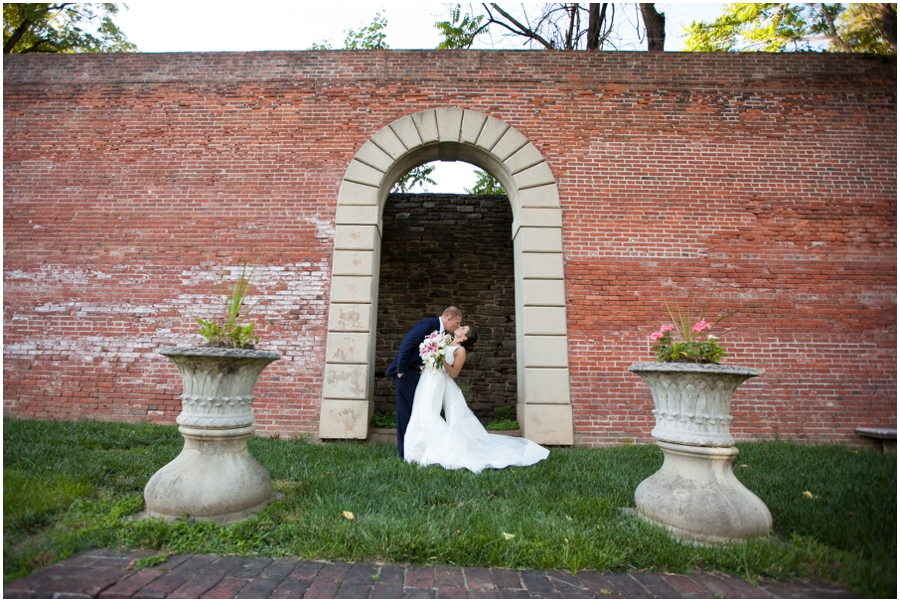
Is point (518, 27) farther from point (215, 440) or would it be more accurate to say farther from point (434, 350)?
point (215, 440)

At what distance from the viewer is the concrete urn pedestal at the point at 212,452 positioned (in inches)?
124

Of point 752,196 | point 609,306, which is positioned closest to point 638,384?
point 609,306

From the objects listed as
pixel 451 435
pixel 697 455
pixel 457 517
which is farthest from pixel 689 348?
pixel 451 435

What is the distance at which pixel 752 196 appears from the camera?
700 centimetres

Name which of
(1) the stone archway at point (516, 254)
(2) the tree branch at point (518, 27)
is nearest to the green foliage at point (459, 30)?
(2) the tree branch at point (518, 27)

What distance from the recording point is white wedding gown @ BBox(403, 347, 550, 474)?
505 cm

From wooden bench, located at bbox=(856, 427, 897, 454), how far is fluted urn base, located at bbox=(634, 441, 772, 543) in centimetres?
443

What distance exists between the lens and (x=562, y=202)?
7000 mm

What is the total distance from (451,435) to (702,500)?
276 cm

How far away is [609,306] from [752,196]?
108 inches

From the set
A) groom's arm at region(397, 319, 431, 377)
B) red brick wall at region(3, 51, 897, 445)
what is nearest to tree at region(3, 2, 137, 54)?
red brick wall at region(3, 51, 897, 445)

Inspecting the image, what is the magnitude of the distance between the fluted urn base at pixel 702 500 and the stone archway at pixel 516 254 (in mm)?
3079

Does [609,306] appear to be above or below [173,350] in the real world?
above

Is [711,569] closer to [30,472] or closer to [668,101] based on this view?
[30,472]
